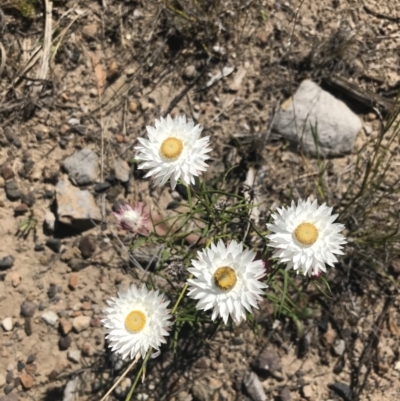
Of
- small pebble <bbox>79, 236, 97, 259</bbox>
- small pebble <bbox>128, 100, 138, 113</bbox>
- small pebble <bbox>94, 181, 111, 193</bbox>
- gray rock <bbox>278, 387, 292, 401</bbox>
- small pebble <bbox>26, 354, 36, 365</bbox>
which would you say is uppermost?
small pebble <bbox>128, 100, 138, 113</bbox>

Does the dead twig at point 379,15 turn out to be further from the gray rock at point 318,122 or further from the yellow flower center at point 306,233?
the yellow flower center at point 306,233

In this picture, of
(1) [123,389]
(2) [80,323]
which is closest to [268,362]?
(1) [123,389]

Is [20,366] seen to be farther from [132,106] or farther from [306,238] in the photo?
[306,238]

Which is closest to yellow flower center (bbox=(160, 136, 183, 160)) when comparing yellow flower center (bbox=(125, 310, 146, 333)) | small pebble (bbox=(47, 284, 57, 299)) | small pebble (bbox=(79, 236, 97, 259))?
yellow flower center (bbox=(125, 310, 146, 333))

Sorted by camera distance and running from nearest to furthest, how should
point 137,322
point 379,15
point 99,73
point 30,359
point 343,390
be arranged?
point 137,322 → point 343,390 → point 30,359 → point 379,15 → point 99,73

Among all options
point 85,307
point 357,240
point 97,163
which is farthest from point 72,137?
point 357,240

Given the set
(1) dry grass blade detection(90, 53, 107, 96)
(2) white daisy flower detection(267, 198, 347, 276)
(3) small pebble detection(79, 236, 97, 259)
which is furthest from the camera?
(1) dry grass blade detection(90, 53, 107, 96)

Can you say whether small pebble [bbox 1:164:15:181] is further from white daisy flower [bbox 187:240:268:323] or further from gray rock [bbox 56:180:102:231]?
white daisy flower [bbox 187:240:268:323]
